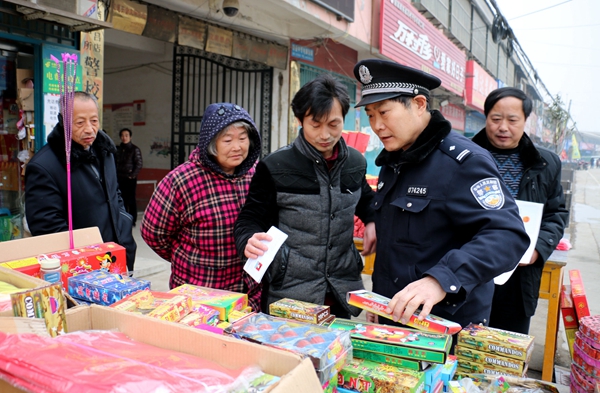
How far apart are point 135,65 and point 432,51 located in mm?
6895

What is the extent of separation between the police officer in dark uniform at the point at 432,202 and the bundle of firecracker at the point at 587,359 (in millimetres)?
308

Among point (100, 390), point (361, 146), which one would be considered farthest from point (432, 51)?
point (100, 390)

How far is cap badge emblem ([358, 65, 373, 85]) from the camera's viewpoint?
1572mm

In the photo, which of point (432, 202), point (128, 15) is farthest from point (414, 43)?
point (432, 202)

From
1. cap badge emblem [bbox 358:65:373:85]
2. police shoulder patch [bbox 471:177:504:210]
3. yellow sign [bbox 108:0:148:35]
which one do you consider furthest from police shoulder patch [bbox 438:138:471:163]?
yellow sign [bbox 108:0:148:35]

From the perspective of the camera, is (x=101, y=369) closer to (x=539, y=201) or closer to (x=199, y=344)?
(x=199, y=344)

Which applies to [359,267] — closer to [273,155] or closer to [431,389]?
[273,155]

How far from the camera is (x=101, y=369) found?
775 millimetres

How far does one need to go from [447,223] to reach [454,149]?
26 cm

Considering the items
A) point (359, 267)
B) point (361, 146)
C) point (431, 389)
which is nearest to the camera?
point (431, 389)

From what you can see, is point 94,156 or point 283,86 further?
point 283,86

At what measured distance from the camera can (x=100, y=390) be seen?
71cm

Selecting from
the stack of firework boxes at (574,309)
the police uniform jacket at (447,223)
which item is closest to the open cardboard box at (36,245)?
the police uniform jacket at (447,223)

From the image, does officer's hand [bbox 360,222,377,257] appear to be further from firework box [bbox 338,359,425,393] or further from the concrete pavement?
the concrete pavement
